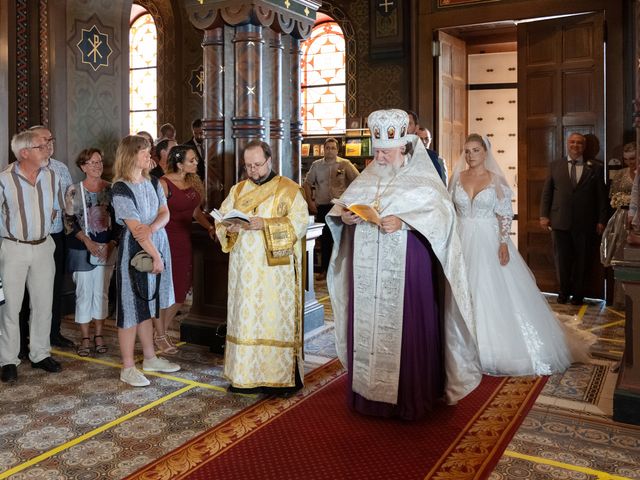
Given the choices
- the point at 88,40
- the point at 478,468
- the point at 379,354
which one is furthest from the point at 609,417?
the point at 88,40

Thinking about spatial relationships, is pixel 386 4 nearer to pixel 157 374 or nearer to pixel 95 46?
pixel 95 46

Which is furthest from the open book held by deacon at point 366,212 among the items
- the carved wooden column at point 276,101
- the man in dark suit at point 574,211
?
the man in dark suit at point 574,211

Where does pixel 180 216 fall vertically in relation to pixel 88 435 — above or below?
above

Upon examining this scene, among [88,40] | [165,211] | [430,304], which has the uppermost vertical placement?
[88,40]

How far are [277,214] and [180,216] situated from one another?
159 centimetres

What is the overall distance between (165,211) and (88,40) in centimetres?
346

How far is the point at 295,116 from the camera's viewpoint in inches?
245

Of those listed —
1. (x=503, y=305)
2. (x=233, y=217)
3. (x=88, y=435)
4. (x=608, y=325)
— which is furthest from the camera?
(x=608, y=325)

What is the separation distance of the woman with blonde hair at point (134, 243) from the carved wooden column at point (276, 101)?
132cm

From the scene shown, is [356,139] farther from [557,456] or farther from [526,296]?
[557,456]

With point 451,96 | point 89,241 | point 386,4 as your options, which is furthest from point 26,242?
point 386,4

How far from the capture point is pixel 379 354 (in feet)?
13.4

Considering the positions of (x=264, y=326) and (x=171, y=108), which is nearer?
(x=264, y=326)

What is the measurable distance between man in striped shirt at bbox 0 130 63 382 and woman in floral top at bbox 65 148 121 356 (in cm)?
43
